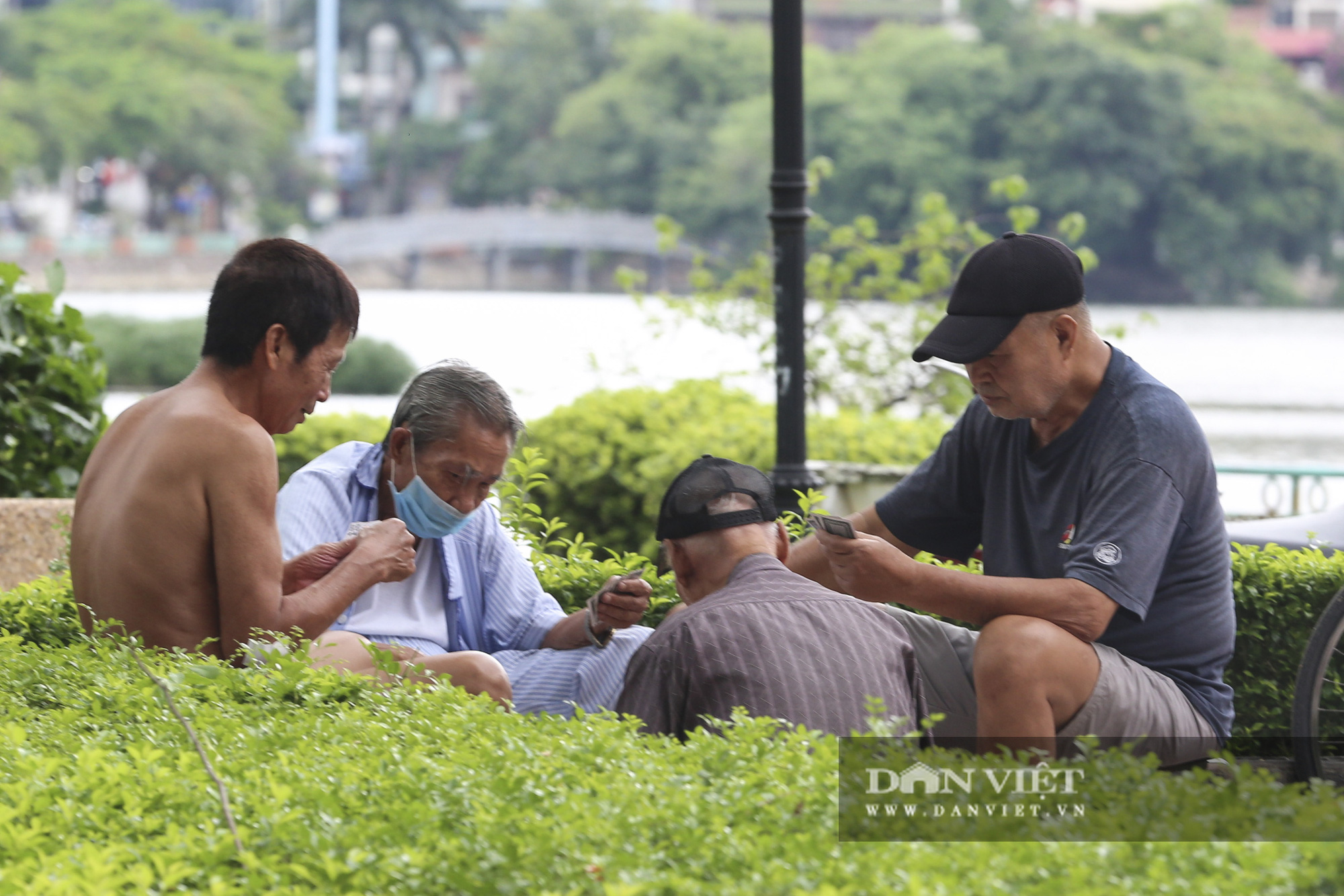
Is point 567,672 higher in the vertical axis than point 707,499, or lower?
lower

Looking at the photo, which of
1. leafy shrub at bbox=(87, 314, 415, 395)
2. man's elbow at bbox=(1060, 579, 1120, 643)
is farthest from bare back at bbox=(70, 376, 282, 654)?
leafy shrub at bbox=(87, 314, 415, 395)

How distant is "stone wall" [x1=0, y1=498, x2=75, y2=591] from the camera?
17.4 ft

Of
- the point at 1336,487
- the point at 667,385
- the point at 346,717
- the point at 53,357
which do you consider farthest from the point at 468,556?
the point at 1336,487

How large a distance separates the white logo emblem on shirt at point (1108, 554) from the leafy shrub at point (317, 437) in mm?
6433

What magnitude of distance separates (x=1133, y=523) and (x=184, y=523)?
6.38 feet

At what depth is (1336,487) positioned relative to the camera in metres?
14.1

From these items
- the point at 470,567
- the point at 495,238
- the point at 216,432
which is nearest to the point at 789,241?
the point at 470,567

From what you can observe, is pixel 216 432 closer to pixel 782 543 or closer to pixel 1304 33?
pixel 782 543

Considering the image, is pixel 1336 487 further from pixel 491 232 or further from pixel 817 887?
pixel 491 232

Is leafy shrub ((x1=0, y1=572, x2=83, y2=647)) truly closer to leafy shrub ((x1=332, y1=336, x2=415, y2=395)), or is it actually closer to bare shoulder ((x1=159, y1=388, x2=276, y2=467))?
bare shoulder ((x1=159, y1=388, x2=276, y2=467))

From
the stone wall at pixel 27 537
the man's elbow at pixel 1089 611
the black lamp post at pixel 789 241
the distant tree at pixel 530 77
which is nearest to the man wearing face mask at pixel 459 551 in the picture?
the man's elbow at pixel 1089 611

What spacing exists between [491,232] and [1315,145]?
103 feet

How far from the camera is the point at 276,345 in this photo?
311 cm

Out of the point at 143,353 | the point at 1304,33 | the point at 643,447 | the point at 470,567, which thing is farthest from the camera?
the point at 1304,33
